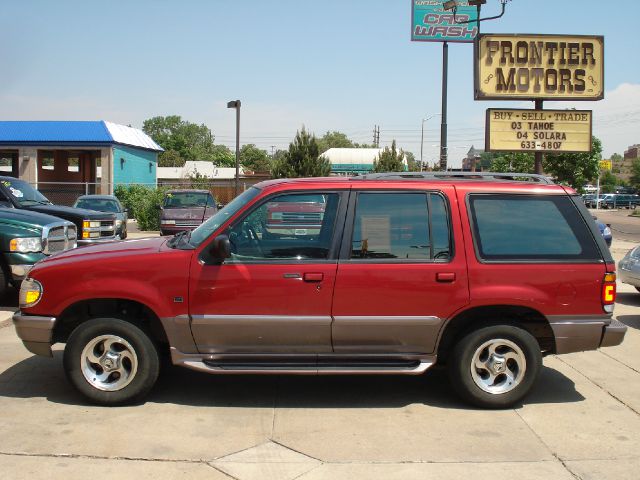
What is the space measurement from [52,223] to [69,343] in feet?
16.4

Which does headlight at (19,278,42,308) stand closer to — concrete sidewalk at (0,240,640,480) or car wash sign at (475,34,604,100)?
concrete sidewalk at (0,240,640,480)

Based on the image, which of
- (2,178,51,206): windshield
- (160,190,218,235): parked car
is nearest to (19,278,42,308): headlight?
(2,178,51,206): windshield

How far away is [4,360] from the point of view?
6.79m

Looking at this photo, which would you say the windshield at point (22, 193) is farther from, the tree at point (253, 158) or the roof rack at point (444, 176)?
the tree at point (253, 158)

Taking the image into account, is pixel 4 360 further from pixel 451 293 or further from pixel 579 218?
pixel 579 218

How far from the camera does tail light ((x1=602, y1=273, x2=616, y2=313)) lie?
17.7ft

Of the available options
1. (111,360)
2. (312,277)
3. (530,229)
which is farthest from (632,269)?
(111,360)

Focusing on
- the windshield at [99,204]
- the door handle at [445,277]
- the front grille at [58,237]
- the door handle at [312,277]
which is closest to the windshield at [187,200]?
the windshield at [99,204]

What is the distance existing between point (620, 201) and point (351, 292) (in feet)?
237

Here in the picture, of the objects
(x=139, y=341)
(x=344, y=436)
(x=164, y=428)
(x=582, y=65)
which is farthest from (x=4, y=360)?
(x=582, y=65)

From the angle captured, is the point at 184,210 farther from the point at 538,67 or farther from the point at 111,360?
the point at 111,360

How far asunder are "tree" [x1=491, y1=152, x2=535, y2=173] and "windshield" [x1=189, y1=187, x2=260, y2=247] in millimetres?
32958

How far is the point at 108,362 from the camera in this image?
5.34 meters

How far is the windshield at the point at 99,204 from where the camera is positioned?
2177 centimetres
